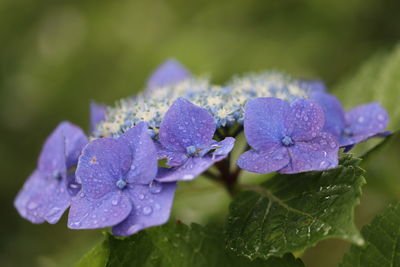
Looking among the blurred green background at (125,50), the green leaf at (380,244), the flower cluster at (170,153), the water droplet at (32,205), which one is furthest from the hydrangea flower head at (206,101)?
the blurred green background at (125,50)

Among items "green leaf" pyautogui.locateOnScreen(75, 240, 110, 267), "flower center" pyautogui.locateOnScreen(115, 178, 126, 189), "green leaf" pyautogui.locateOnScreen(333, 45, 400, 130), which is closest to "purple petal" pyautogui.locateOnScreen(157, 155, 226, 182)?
"flower center" pyautogui.locateOnScreen(115, 178, 126, 189)

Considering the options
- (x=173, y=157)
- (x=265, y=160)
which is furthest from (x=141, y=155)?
(x=265, y=160)

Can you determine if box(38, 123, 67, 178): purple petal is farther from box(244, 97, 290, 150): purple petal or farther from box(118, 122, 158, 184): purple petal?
box(244, 97, 290, 150): purple petal

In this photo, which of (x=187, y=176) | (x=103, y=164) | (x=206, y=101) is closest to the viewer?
(x=187, y=176)

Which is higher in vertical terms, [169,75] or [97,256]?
[169,75]

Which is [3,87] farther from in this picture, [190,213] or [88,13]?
[190,213]

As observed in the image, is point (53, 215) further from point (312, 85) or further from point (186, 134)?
point (312, 85)

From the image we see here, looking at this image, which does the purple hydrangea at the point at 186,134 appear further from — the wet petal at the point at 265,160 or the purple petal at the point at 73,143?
the purple petal at the point at 73,143
